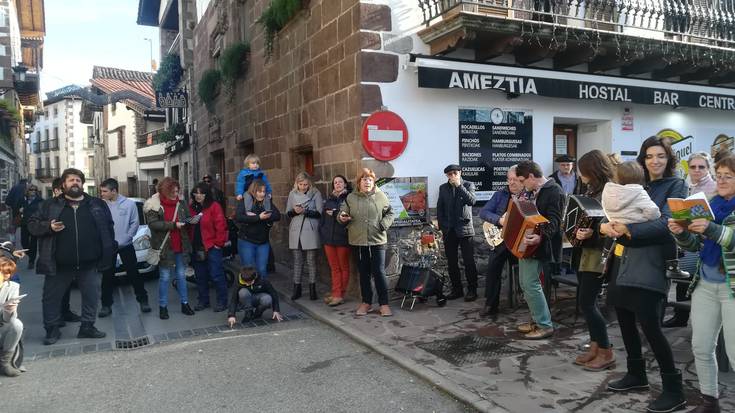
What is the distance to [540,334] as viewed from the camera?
5.04m

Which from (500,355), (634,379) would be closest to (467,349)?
(500,355)

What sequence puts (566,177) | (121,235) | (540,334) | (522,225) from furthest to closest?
(566,177)
(121,235)
(540,334)
(522,225)

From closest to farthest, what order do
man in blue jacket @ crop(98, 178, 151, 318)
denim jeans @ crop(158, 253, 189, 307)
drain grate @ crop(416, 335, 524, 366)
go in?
drain grate @ crop(416, 335, 524, 366) → denim jeans @ crop(158, 253, 189, 307) → man in blue jacket @ crop(98, 178, 151, 318)

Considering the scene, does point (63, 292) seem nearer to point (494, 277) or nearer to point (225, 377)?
point (225, 377)

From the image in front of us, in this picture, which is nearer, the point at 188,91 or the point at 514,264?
the point at 514,264

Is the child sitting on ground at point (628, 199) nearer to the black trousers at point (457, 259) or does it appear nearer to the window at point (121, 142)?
the black trousers at point (457, 259)

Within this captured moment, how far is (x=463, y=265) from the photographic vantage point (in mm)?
7320

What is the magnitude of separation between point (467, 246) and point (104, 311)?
181 inches

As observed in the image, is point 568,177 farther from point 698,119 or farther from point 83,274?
point 83,274

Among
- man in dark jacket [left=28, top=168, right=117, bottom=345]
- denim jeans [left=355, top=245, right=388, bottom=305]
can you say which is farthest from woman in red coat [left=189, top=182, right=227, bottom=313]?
denim jeans [left=355, top=245, right=388, bottom=305]

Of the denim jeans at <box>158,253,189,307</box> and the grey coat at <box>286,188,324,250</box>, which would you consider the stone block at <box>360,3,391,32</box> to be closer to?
the grey coat at <box>286,188,324,250</box>

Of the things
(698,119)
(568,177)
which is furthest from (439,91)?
(698,119)

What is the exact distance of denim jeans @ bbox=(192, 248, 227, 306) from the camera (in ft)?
22.6

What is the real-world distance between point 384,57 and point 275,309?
11.3ft
